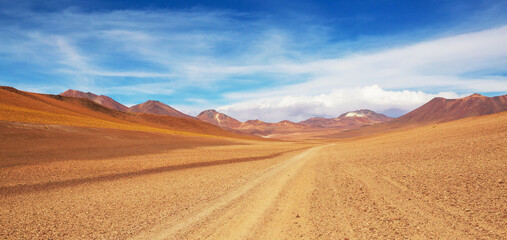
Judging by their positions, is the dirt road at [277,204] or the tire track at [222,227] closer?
the dirt road at [277,204]

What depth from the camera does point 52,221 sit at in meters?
7.66

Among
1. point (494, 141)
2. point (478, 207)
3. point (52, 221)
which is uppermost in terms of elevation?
point (494, 141)

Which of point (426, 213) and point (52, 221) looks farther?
point (52, 221)

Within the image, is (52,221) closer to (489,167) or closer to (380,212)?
(380,212)

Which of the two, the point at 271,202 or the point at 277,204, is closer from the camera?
the point at 277,204

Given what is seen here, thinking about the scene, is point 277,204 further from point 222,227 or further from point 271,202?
point 222,227

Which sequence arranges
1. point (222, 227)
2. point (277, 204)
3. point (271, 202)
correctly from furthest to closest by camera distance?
point (271, 202) → point (277, 204) → point (222, 227)

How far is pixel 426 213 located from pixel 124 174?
15.4 meters

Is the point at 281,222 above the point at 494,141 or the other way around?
the other way around

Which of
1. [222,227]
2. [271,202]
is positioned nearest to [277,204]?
[271,202]

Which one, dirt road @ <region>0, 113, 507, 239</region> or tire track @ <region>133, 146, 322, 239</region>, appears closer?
dirt road @ <region>0, 113, 507, 239</region>

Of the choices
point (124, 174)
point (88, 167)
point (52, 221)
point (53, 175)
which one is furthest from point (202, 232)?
point (88, 167)

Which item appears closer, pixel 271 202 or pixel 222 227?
pixel 222 227

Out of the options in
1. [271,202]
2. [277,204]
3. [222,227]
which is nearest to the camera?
[222,227]
